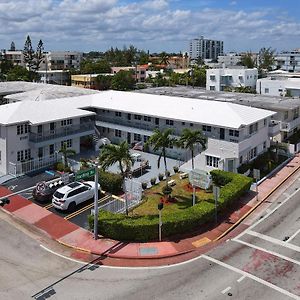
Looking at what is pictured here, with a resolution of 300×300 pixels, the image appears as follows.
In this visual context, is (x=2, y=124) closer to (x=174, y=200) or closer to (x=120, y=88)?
(x=174, y=200)

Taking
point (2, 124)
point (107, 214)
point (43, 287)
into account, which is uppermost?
point (2, 124)

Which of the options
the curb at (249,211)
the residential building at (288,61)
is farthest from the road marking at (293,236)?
the residential building at (288,61)

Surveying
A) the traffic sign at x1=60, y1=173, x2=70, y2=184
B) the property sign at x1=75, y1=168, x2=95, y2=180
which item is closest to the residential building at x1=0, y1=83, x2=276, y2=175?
the traffic sign at x1=60, y1=173, x2=70, y2=184

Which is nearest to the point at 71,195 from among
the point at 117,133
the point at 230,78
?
the point at 117,133

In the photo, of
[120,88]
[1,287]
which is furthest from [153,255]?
[120,88]

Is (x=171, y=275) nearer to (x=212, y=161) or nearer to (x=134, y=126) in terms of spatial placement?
(x=212, y=161)

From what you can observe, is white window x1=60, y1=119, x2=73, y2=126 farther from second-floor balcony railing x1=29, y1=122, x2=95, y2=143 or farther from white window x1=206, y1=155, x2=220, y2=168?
white window x1=206, y1=155, x2=220, y2=168
